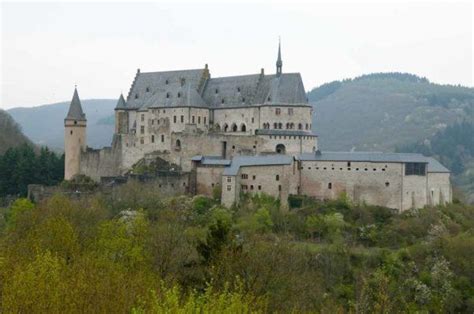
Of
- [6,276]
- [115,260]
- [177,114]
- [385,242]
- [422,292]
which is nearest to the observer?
[6,276]

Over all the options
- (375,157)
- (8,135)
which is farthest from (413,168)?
(8,135)

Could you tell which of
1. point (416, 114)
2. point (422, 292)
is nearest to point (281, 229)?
point (422, 292)

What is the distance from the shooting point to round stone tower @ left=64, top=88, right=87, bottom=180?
73.2 m

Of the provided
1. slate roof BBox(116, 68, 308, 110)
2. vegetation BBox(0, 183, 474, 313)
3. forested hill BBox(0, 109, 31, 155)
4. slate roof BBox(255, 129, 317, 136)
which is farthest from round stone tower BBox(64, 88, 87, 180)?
forested hill BBox(0, 109, 31, 155)

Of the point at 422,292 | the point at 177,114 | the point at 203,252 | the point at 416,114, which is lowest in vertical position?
the point at 422,292

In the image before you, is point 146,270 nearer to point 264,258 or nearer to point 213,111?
point 264,258

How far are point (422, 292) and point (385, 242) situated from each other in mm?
5883

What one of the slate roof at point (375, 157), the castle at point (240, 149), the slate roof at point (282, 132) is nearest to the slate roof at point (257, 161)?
the castle at point (240, 149)

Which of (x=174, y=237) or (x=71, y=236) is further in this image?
(x=174, y=237)

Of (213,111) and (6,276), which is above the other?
(213,111)

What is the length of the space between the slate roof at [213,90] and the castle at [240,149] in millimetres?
87

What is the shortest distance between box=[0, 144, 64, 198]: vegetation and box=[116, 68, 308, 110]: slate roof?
29.9 feet

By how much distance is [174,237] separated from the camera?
146 feet

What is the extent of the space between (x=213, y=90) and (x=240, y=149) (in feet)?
30.0
